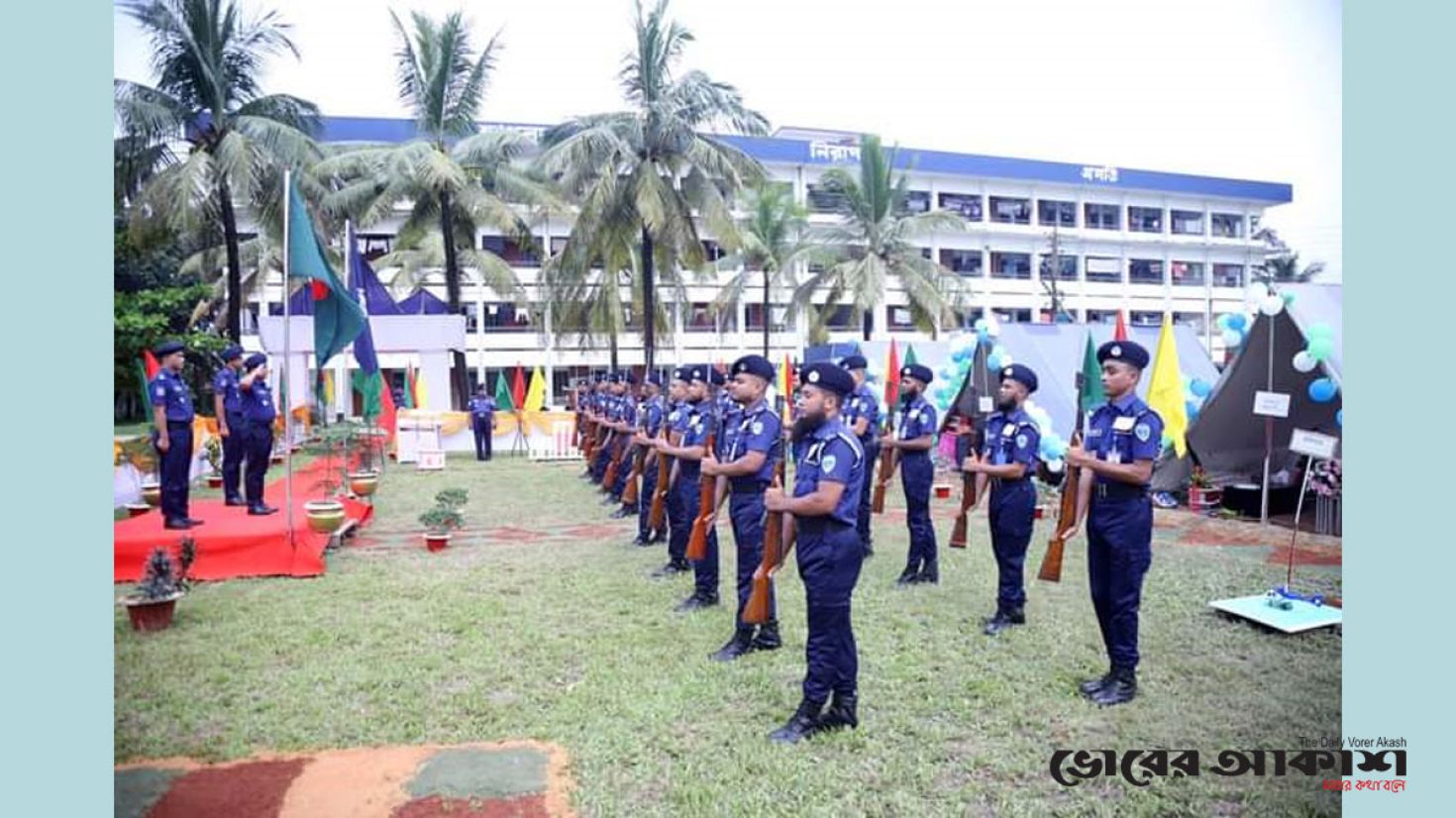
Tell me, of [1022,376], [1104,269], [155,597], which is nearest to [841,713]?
[1022,376]

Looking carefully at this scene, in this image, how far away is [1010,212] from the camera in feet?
105

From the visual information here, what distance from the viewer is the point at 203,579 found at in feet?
21.0

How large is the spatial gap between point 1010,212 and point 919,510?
28352 mm

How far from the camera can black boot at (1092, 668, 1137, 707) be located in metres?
4.10

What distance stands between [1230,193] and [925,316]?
1296 centimetres

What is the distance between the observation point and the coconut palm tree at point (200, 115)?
13.3 feet

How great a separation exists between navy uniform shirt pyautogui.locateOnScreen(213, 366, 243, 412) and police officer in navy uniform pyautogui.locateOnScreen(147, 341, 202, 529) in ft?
3.47

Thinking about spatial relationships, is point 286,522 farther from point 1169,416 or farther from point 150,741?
point 1169,416

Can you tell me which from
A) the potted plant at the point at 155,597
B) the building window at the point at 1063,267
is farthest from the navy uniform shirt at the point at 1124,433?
the building window at the point at 1063,267

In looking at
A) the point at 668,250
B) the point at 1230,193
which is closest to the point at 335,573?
the point at 668,250

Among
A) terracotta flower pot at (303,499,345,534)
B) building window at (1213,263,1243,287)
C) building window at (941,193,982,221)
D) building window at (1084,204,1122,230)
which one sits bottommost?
terracotta flower pot at (303,499,345,534)

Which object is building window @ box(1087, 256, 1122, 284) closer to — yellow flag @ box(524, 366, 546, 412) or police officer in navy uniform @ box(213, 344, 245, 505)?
yellow flag @ box(524, 366, 546, 412)

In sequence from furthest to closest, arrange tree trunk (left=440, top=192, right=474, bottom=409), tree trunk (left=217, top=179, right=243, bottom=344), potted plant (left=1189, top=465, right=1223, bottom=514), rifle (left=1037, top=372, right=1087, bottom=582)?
tree trunk (left=440, top=192, right=474, bottom=409)
potted plant (left=1189, top=465, right=1223, bottom=514)
tree trunk (left=217, top=179, right=243, bottom=344)
rifle (left=1037, top=372, right=1087, bottom=582)

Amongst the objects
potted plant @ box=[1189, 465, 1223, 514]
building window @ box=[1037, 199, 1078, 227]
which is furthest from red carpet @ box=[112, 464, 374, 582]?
building window @ box=[1037, 199, 1078, 227]
